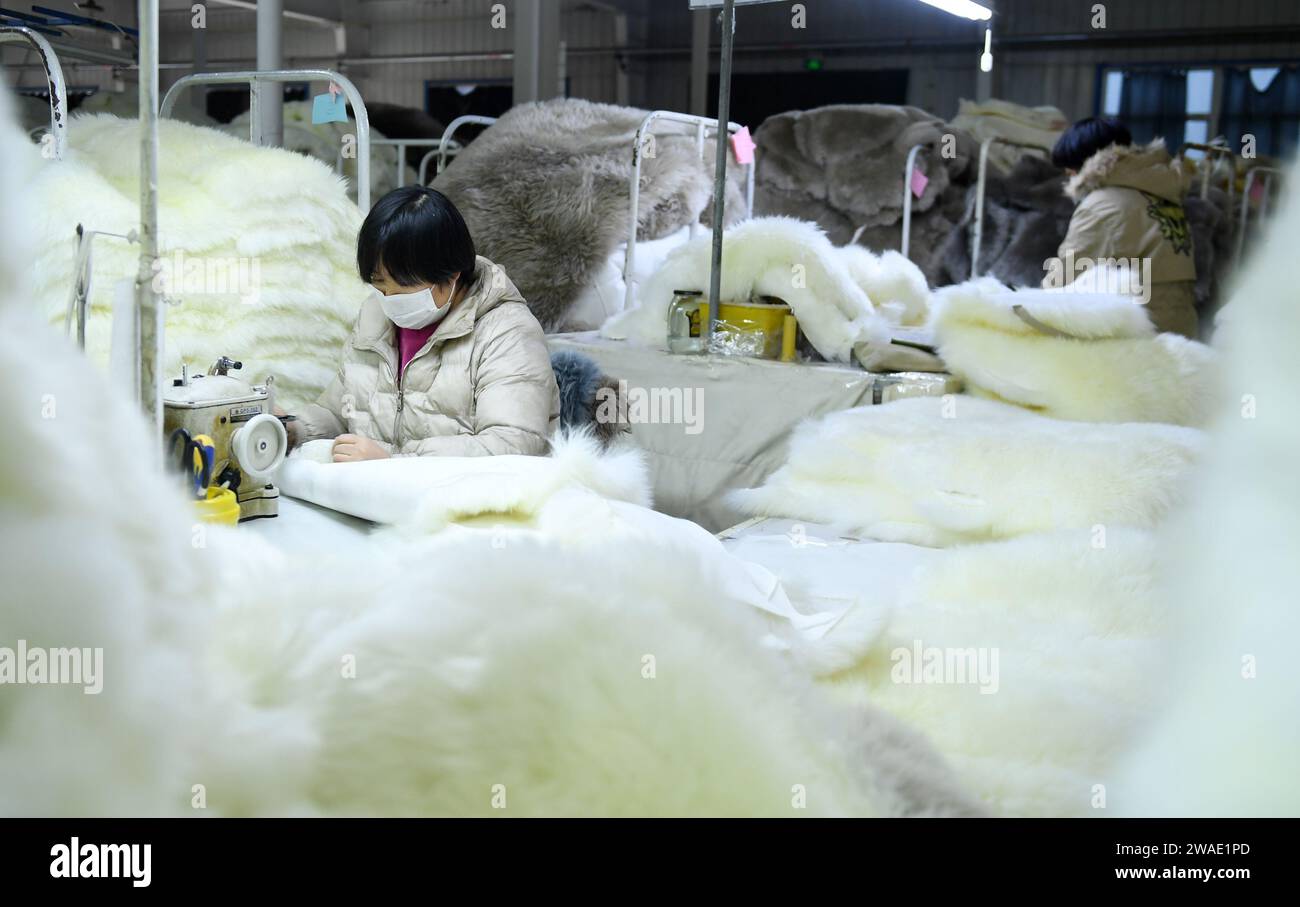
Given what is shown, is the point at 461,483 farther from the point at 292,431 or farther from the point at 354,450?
the point at 292,431

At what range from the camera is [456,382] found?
7.22ft

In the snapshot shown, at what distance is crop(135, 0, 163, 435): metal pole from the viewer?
80 centimetres

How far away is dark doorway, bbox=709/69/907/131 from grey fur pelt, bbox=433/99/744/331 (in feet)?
25.0

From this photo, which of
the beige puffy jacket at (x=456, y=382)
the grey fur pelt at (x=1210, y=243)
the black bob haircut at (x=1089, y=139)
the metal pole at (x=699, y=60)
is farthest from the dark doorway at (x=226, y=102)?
the beige puffy jacket at (x=456, y=382)

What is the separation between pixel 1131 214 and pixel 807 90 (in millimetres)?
8100

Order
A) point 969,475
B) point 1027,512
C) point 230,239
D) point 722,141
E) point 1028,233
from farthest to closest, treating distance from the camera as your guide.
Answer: point 1028,233
point 722,141
point 230,239
point 969,475
point 1027,512

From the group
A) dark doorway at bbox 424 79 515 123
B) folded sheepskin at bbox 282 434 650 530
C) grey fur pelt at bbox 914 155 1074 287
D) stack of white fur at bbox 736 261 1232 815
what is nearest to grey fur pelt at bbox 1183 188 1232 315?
grey fur pelt at bbox 914 155 1074 287

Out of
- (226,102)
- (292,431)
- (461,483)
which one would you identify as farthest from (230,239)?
→ (226,102)

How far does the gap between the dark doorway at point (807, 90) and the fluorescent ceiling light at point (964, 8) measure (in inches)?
319

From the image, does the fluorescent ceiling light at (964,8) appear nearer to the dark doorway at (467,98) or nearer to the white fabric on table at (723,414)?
the white fabric on table at (723,414)

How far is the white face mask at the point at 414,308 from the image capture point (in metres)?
2.13

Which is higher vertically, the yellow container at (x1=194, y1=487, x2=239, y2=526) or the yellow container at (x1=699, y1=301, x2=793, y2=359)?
the yellow container at (x1=699, y1=301, x2=793, y2=359)

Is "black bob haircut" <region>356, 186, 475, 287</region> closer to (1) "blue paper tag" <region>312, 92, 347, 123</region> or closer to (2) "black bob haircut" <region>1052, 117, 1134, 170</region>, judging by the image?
(1) "blue paper tag" <region>312, 92, 347, 123</region>
